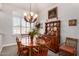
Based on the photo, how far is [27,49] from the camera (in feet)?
6.64

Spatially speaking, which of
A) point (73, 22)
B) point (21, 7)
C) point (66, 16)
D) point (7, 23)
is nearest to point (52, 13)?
point (66, 16)

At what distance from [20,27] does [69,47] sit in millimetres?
998

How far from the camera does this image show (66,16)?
1.88 m

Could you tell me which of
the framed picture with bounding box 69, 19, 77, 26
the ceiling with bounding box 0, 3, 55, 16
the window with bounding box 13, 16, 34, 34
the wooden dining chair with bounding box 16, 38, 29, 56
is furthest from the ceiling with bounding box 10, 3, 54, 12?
the wooden dining chair with bounding box 16, 38, 29, 56

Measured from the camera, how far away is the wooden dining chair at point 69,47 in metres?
1.84

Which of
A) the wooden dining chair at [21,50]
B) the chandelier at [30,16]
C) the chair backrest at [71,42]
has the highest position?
the chandelier at [30,16]

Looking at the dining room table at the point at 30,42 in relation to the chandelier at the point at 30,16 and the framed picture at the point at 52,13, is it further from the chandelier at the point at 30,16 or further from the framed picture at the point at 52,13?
the framed picture at the point at 52,13

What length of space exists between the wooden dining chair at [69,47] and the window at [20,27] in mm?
692

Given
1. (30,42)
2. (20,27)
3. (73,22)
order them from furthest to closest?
(30,42) → (20,27) → (73,22)

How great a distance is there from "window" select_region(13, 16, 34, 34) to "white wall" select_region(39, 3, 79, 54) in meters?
0.28

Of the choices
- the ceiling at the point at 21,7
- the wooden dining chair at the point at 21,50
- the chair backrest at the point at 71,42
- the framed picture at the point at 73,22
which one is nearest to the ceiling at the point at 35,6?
the ceiling at the point at 21,7

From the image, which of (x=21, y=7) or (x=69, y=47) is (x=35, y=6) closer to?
(x=21, y=7)

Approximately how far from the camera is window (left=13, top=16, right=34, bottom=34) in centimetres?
190

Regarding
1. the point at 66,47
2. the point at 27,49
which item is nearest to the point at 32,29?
the point at 27,49
